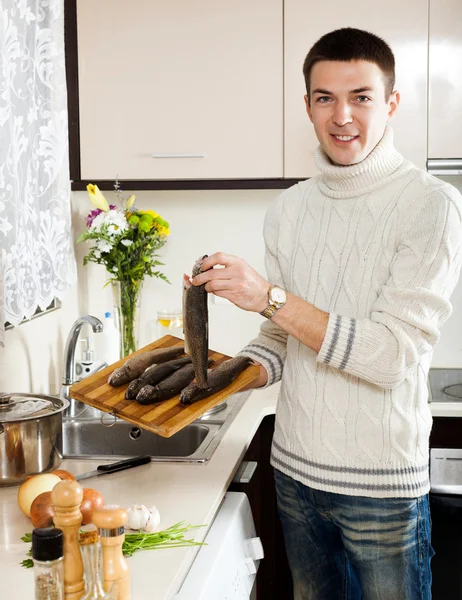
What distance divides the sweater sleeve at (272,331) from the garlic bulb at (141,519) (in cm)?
57

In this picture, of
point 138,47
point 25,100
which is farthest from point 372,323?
point 138,47

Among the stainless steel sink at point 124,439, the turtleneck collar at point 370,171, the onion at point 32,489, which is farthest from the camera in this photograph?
the stainless steel sink at point 124,439

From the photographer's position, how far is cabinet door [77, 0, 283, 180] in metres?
2.57

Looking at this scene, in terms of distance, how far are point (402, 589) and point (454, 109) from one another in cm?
153

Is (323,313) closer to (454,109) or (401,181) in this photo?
(401,181)

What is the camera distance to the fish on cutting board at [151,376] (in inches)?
74.2

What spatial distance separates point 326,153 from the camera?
1762 mm

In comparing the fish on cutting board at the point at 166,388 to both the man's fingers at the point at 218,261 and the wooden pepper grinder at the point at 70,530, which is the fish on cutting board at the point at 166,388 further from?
the wooden pepper grinder at the point at 70,530

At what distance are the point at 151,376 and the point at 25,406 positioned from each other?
0.31m

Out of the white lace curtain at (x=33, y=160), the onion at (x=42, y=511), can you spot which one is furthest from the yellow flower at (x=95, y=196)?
the onion at (x=42, y=511)

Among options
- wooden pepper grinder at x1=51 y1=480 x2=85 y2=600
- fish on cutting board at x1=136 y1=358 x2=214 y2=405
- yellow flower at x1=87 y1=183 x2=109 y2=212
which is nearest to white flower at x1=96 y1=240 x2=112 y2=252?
yellow flower at x1=87 y1=183 x2=109 y2=212

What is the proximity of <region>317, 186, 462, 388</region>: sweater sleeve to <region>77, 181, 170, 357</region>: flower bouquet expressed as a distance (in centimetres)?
127

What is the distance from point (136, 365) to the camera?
1976 mm

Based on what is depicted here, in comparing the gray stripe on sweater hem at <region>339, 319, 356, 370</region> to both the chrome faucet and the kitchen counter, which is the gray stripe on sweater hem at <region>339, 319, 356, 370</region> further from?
the chrome faucet
